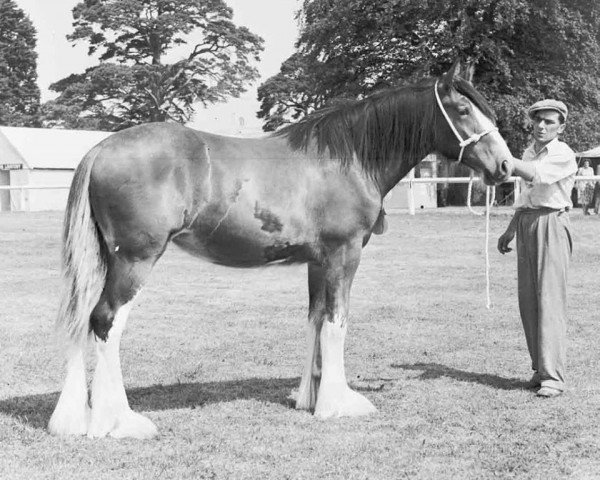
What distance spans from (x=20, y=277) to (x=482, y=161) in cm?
1044

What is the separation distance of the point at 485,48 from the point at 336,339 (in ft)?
95.9

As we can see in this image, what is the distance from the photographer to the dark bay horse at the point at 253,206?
512 cm

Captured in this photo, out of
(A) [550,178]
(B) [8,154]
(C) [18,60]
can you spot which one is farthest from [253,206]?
(C) [18,60]

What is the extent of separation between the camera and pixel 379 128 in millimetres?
5797

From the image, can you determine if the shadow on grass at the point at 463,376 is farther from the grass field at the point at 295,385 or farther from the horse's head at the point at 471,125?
the horse's head at the point at 471,125

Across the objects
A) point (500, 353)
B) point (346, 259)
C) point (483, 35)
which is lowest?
point (500, 353)

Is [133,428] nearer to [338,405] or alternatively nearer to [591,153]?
[338,405]

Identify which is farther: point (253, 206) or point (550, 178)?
point (550, 178)

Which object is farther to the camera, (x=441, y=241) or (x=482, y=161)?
(x=441, y=241)

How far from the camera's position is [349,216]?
559cm

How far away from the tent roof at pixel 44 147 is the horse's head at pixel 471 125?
1535 inches

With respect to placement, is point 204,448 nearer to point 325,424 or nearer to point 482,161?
point 325,424

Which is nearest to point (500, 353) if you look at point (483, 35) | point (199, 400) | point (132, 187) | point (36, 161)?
point (199, 400)

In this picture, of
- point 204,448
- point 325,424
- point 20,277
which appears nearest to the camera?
point 204,448
